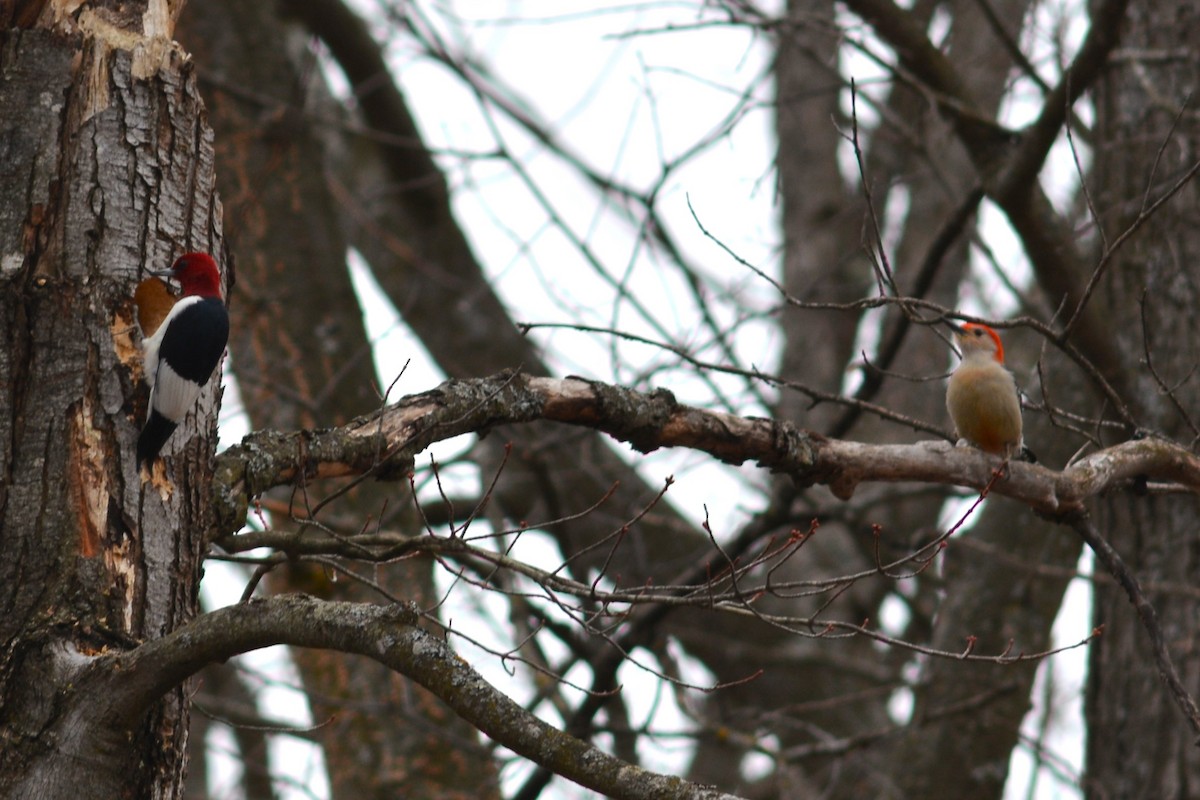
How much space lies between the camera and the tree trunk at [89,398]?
2.71 metres

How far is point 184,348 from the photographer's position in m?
3.21

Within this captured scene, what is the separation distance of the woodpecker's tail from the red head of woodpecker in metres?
2.88

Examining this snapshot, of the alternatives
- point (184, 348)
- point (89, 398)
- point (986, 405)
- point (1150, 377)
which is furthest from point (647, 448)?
point (1150, 377)

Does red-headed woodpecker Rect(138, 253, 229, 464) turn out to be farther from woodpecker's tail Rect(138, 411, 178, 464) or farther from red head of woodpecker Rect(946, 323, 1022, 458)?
red head of woodpecker Rect(946, 323, 1022, 458)

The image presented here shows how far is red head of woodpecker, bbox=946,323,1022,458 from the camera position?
468 centimetres

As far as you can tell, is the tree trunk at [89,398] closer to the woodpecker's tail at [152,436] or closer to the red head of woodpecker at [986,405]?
the woodpecker's tail at [152,436]

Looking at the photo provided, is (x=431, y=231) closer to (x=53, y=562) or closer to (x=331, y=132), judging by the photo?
(x=331, y=132)

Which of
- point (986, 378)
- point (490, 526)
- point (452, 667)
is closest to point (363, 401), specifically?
point (490, 526)

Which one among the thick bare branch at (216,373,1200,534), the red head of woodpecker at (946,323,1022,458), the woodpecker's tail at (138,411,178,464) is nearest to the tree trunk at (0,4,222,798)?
the woodpecker's tail at (138,411,178,464)

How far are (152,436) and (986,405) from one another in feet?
9.99

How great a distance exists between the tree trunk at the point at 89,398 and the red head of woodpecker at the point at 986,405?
2811 millimetres

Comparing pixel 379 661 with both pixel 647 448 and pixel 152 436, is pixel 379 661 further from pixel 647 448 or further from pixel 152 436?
pixel 647 448

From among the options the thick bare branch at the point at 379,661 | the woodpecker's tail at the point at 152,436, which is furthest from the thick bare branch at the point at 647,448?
the thick bare branch at the point at 379,661

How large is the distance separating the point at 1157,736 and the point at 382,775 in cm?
375
